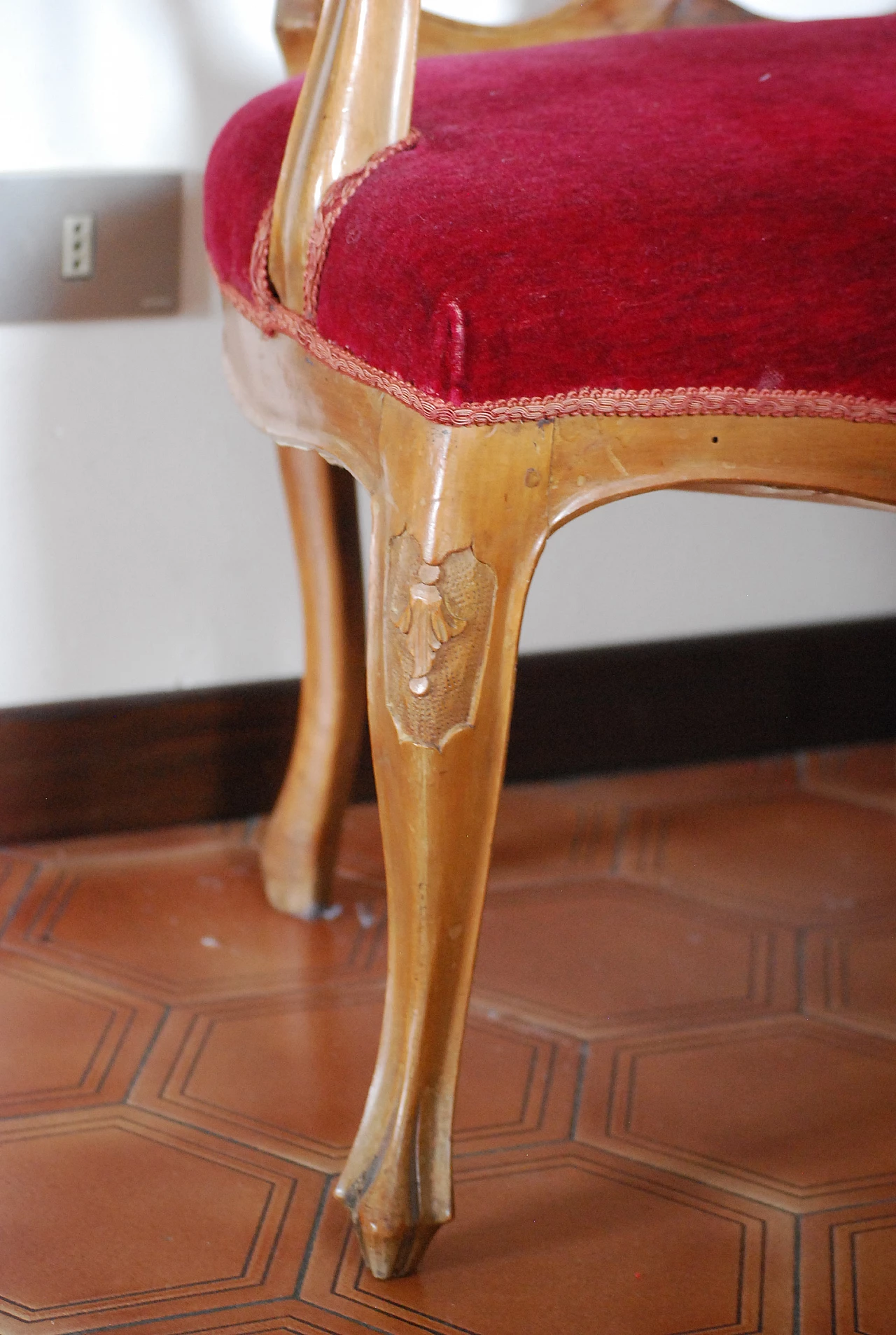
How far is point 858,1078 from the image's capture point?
38.3 inches

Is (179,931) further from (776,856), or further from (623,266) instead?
(623,266)

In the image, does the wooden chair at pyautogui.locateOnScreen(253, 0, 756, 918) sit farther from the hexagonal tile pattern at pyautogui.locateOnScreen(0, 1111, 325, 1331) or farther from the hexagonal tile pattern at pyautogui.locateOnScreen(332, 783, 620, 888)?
the hexagonal tile pattern at pyautogui.locateOnScreen(0, 1111, 325, 1331)

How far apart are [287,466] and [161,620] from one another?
10.5 inches

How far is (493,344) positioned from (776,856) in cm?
79

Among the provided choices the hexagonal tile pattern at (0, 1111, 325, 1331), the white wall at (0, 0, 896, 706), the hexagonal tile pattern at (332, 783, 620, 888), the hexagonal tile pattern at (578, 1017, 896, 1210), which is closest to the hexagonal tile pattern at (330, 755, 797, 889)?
the hexagonal tile pattern at (332, 783, 620, 888)

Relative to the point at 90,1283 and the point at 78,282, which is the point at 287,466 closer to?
the point at 78,282

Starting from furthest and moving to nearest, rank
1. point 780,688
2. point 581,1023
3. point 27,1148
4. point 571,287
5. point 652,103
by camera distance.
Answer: point 780,688 → point 581,1023 → point 27,1148 → point 652,103 → point 571,287

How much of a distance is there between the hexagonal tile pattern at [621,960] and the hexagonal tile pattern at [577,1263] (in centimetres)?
17

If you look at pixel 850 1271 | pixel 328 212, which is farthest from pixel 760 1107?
pixel 328 212

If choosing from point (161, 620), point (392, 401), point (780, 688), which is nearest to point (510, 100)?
point (392, 401)

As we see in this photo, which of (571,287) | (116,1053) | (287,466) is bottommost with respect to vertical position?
(116,1053)

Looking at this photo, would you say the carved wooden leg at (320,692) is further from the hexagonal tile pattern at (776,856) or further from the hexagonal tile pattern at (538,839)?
the hexagonal tile pattern at (776,856)

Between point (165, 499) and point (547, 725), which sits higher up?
point (165, 499)

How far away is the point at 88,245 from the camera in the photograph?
1.11 metres
